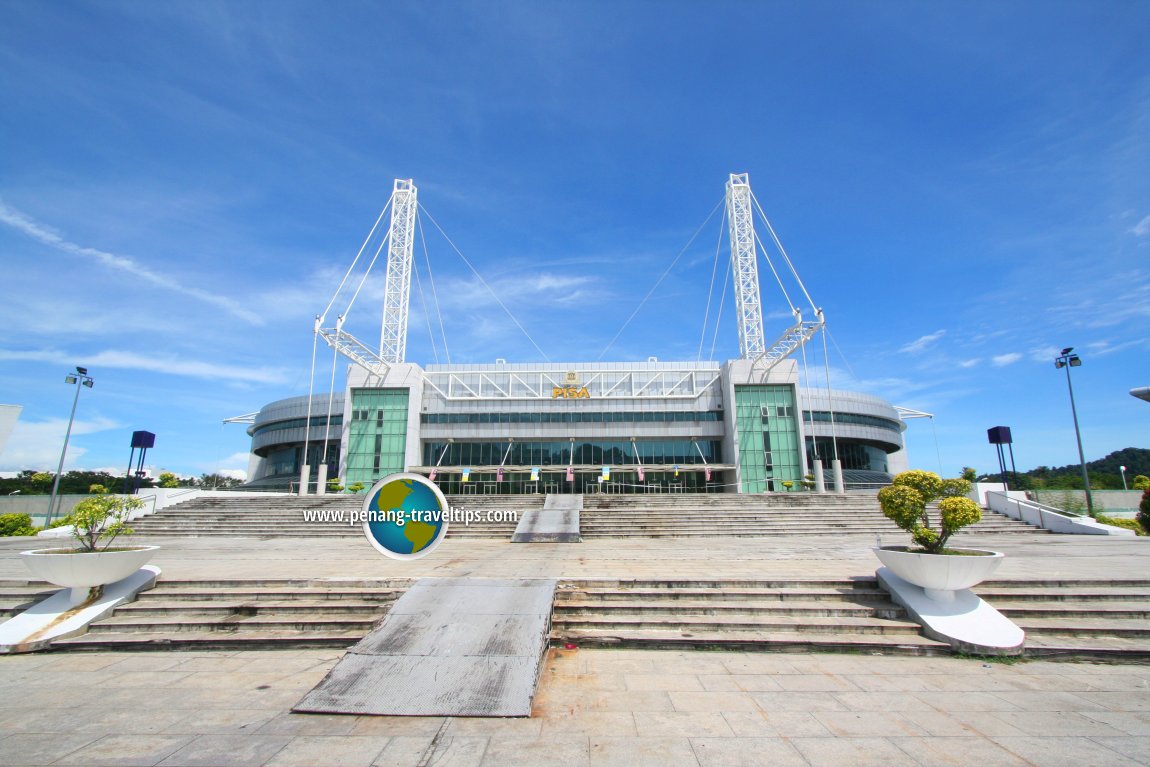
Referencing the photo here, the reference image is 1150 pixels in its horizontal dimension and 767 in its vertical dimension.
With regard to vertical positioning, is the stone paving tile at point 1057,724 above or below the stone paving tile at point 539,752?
below

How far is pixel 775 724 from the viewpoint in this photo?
18.4 feet

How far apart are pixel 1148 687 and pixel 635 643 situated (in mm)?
6535

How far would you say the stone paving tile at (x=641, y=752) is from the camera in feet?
15.6

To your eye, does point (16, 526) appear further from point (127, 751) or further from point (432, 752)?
point (432, 752)

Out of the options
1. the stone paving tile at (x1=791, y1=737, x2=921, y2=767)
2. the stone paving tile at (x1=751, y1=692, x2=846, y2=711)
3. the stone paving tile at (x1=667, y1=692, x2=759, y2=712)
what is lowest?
the stone paving tile at (x1=751, y1=692, x2=846, y2=711)

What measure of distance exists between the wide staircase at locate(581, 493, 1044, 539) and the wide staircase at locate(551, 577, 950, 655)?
14169 mm

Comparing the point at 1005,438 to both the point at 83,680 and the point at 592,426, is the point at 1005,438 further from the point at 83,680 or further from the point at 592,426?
the point at 83,680

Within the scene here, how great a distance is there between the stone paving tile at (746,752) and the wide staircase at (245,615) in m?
5.87

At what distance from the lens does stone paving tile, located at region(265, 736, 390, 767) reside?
4.73 metres

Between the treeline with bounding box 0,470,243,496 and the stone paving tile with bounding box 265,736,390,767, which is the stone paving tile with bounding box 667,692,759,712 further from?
the treeline with bounding box 0,470,243,496

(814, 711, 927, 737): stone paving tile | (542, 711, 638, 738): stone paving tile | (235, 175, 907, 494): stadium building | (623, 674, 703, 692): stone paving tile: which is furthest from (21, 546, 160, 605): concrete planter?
(235, 175, 907, 494): stadium building

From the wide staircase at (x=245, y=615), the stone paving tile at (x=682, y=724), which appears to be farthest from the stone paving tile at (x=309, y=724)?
the stone paving tile at (x=682, y=724)

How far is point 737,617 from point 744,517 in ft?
Result: 62.3

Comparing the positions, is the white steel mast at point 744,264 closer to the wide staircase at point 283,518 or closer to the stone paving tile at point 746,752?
the wide staircase at point 283,518
